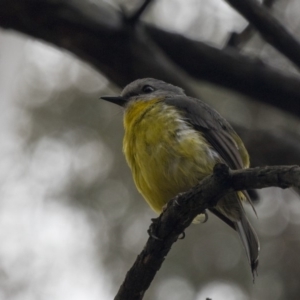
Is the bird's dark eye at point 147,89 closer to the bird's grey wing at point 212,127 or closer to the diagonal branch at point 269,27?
the bird's grey wing at point 212,127

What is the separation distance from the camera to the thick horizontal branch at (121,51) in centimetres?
667

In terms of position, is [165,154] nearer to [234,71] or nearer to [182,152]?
[182,152]

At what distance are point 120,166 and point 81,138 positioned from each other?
924 millimetres

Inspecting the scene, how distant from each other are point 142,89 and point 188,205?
9.08 ft

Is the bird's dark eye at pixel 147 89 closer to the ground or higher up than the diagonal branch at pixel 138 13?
closer to the ground

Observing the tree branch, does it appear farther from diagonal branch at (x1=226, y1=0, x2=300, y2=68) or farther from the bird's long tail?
the bird's long tail

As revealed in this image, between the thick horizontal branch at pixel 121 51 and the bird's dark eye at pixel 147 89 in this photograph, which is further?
the thick horizontal branch at pixel 121 51

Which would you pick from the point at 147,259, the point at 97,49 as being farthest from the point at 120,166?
the point at 147,259

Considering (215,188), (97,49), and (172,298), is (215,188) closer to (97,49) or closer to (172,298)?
(97,49)

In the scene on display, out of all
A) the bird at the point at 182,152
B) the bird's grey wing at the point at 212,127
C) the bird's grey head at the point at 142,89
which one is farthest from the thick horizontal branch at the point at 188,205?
the bird's grey head at the point at 142,89

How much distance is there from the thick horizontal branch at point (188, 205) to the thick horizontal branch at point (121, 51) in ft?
9.29

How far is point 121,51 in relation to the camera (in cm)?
679

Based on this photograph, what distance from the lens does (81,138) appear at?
12859 mm

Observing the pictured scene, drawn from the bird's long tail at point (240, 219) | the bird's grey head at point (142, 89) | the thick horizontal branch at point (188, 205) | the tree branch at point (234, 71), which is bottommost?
the bird's grey head at point (142, 89)
